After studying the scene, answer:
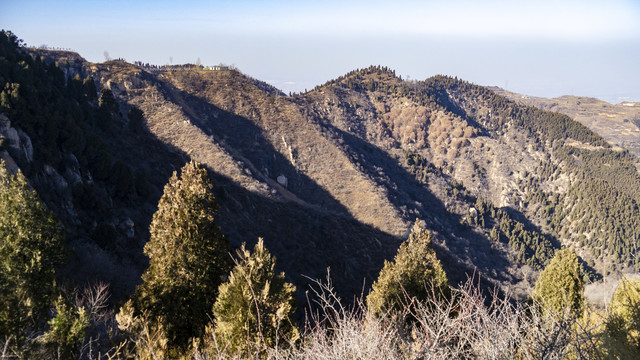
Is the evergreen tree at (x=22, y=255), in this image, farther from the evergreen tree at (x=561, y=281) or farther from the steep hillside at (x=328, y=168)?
the evergreen tree at (x=561, y=281)

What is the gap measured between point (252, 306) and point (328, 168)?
53398 mm

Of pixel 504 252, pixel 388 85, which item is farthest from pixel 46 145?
pixel 388 85

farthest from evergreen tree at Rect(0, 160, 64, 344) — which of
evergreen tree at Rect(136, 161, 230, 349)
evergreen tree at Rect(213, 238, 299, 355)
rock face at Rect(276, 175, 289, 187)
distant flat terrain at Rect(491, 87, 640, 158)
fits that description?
distant flat terrain at Rect(491, 87, 640, 158)

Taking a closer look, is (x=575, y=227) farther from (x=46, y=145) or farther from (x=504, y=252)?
(x=46, y=145)

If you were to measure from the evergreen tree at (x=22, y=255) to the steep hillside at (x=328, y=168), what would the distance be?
787 cm

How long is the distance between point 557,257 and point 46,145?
31909 mm

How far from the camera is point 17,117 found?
2195 cm

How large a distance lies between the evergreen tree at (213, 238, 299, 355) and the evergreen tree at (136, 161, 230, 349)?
8.78 ft

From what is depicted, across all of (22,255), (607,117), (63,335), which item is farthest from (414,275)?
(607,117)

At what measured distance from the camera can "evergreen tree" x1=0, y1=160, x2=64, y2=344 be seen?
34.2 ft

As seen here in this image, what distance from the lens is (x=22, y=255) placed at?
10734 millimetres

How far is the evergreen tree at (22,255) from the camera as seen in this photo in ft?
34.2

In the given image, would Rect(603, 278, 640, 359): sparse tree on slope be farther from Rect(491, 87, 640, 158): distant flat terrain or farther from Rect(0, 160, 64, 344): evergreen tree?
Rect(491, 87, 640, 158): distant flat terrain

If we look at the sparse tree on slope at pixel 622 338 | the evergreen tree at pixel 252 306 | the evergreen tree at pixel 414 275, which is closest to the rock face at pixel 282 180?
the evergreen tree at pixel 414 275
